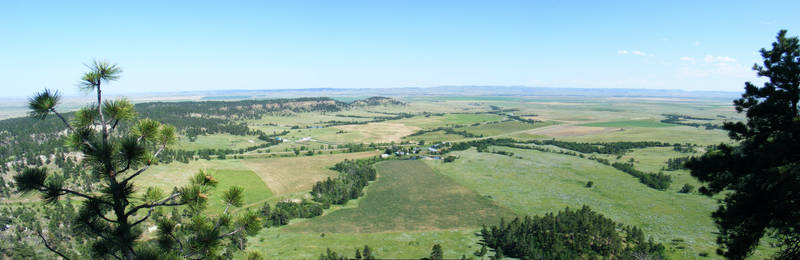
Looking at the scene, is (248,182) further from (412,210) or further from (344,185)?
(412,210)

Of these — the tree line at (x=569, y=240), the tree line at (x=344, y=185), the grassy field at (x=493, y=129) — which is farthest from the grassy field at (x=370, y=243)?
the grassy field at (x=493, y=129)

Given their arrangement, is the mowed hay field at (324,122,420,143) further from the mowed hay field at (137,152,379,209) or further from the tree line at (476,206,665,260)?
the tree line at (476,206,665,260)

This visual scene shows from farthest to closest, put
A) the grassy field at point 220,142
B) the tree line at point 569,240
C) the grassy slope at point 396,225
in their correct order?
the grassy field at point 220,142 < the grassy slope at point 396,225 < the tree line at point 569,240

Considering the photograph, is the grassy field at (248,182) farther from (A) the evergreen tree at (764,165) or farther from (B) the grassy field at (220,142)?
(A) the evergreen tree at (764,165)

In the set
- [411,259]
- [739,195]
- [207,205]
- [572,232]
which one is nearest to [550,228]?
[572,232]

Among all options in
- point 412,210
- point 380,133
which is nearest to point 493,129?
point 380,133

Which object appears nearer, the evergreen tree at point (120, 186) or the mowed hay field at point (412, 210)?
the evergreen tree at point (120, 186)
